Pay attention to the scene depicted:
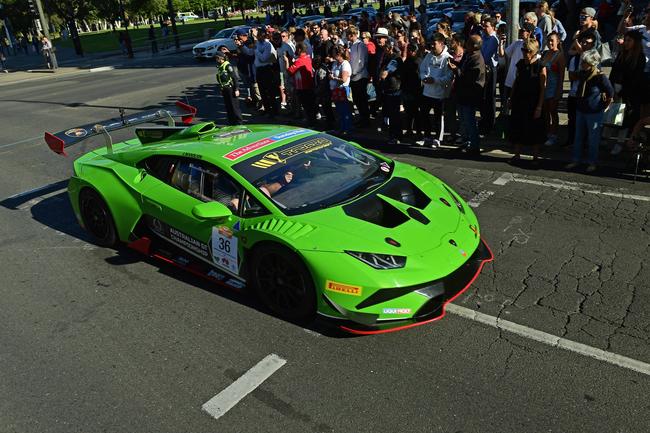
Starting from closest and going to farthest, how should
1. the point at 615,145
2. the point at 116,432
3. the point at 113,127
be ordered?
1. the point at 116,432
2. the point at 113,127
3. the point at 615,145

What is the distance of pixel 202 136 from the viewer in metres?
5.75

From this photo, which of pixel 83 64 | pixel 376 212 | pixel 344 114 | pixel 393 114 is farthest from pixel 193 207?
pixel 83 64

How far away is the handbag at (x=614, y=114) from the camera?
714 cm

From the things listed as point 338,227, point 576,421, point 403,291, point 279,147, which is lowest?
point 576,421

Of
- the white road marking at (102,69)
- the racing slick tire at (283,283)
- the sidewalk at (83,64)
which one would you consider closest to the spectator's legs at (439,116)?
the racing slick tire at (283,283)

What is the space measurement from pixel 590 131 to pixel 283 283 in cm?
525

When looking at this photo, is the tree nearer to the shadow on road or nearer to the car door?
the shadow on road

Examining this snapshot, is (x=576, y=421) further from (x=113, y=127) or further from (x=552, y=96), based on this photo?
(x=113, y=127)

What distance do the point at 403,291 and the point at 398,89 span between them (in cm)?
591

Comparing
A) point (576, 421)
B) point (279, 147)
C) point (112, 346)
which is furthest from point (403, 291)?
point (112, 346)

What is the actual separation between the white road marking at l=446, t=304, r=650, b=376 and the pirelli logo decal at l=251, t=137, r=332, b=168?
199 cm

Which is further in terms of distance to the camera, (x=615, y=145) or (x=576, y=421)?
(x=615, y=145)

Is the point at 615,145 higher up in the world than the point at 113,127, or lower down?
lower down

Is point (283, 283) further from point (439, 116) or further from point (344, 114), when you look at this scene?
point (344, 114)
